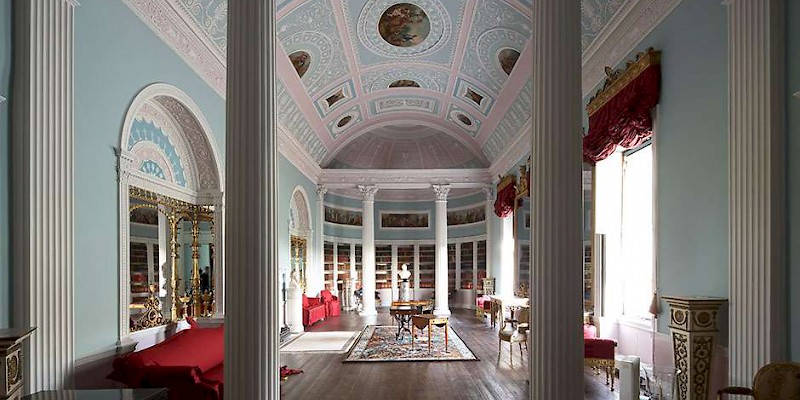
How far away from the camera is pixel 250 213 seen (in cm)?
427

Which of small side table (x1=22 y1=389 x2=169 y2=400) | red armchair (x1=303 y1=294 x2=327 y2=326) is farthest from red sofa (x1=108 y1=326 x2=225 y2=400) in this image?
red armchair (x1=303 y1=294 x2=327 y2=326)

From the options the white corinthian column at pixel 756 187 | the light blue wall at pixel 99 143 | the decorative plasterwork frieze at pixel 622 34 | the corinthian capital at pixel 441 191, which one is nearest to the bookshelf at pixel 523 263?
the corinthian capital at pixel 441 191

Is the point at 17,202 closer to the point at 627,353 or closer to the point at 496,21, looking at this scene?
the point at 627,353

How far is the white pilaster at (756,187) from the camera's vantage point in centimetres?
461

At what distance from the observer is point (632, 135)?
7.41 m

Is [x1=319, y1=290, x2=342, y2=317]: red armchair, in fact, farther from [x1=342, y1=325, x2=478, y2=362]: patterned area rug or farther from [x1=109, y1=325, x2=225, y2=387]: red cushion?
[x1=109, y1=325, x2=225, y2=387]: red cushion

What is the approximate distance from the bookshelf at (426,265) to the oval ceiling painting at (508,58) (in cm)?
1194

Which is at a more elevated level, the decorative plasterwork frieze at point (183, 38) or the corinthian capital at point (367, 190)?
the decorative plasterwork frieze at point (183, 38)

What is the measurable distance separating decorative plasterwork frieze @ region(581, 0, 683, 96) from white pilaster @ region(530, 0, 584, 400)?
2853 millimetres

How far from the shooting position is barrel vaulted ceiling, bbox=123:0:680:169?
831 cm

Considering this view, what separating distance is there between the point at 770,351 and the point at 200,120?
7.46 meters

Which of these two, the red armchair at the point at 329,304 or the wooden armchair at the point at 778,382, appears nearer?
the wooden armchair at the point at 778,382

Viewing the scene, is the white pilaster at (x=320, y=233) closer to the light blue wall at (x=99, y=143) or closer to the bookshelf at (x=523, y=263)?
the bookshelf at (x=523, y=263)

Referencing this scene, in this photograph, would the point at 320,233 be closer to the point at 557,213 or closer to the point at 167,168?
the point at 167,168
